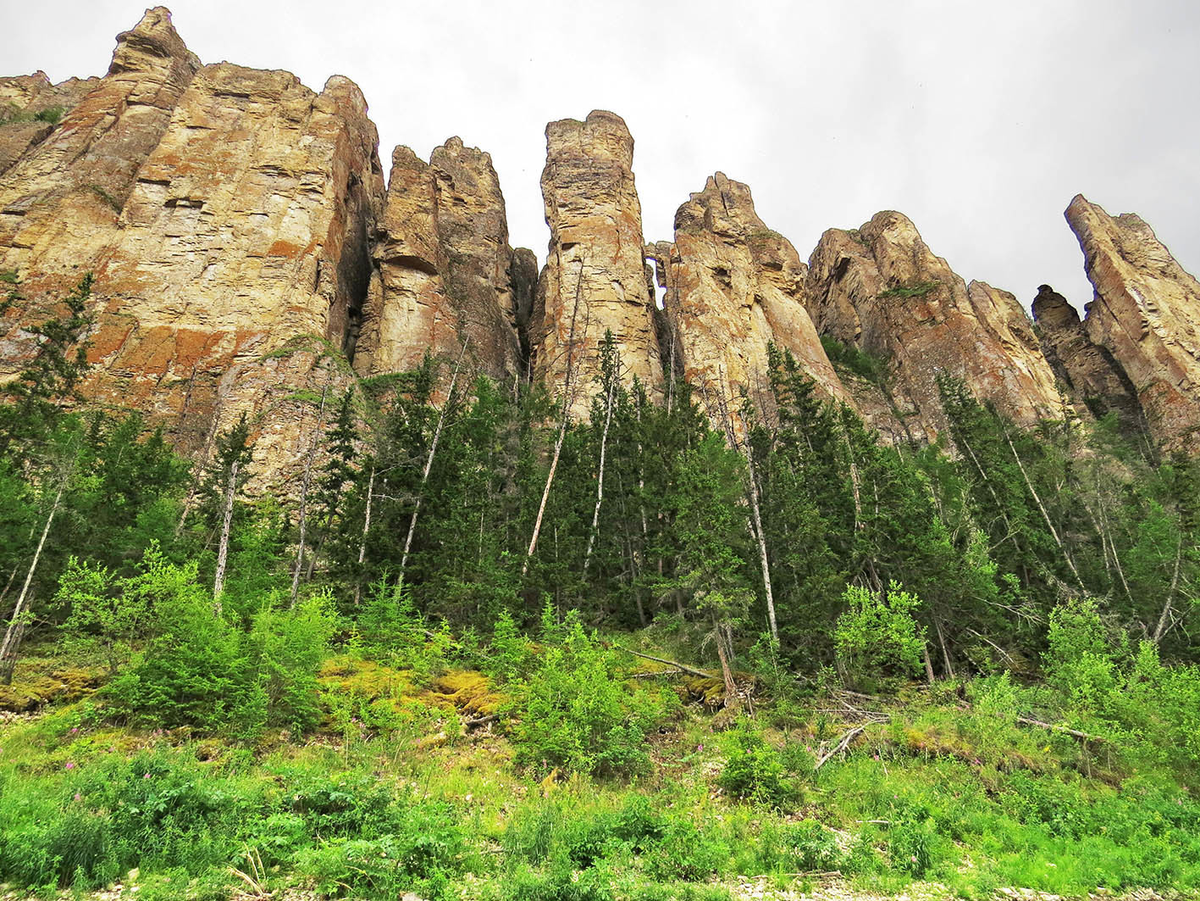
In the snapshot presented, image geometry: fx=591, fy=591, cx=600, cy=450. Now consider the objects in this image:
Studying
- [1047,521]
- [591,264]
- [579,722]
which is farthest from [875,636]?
[591,264]

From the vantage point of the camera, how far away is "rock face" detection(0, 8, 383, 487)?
3356cm

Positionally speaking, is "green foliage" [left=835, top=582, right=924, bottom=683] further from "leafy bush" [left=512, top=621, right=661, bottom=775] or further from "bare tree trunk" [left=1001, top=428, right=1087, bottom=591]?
"bare tree trunk" [left=1001, top=428, right=1087, bottom=591]

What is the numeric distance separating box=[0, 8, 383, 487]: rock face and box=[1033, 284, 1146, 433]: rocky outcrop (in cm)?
6725

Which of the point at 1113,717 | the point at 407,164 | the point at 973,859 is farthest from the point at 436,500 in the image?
the point at 407,164

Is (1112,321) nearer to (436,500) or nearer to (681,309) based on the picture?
(681,309)

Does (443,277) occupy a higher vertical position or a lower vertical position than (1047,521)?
higher

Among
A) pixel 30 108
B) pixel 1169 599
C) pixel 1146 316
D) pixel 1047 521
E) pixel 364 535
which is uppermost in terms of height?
pixel 30 108

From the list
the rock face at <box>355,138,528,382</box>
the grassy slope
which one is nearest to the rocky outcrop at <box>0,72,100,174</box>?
A: the rock face at <box>355,138,528,382</box>

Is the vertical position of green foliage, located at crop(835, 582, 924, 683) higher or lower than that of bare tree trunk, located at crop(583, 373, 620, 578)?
lower

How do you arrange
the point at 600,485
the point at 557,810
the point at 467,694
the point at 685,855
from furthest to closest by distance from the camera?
the point at 600,485
the point at 467,694
the point at 557,810
the point at 685,855

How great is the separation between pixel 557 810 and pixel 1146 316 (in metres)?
72.3

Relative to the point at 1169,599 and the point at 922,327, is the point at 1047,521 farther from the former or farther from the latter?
the point at 922,327

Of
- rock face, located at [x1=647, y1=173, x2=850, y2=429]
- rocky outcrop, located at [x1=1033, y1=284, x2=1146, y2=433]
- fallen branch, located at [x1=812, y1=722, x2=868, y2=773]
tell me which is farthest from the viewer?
rocky outcrop, located at [x1=1033, y1=284, x2=1146, y2=433]

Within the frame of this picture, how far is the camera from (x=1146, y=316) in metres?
55.9
